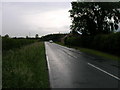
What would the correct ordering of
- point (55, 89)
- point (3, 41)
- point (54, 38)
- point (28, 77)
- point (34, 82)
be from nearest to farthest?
point (55, 89) < point (34, 82) < point (28, 77) < point (3, 41) < point (54, 38)

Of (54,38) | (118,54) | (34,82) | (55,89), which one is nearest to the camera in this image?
(55,89)

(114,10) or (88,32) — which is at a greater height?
(114,10)

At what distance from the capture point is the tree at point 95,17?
41594mm

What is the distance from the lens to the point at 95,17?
4272 cm

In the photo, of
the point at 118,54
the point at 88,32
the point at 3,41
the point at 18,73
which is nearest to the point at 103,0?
the point at 88,32

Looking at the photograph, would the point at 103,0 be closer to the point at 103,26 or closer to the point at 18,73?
the point at 103,26

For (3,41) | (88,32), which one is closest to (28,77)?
(3,41)

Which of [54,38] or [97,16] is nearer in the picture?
[97,16]

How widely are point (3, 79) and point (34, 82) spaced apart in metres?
1.42

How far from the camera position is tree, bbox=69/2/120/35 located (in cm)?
4159

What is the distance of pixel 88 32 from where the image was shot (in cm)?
4231

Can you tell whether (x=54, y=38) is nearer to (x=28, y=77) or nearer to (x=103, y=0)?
(x=103, y=0)

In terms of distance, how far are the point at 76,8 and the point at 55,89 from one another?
37.3 meters

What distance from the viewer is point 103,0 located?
4109 centimetres
